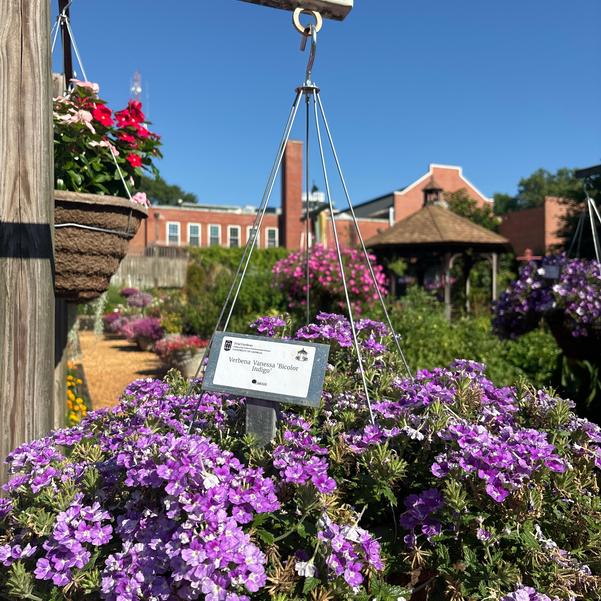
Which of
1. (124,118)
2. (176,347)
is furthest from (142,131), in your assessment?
(176,347)

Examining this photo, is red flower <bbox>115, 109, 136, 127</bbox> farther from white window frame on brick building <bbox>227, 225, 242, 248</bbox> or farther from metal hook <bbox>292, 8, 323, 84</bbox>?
white window frame on brick building <bbox>227, 225, 242, 248</bbox>

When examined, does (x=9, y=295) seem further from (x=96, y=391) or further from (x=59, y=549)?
(x=96, y=391)

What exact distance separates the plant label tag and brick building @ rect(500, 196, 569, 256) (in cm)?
2810

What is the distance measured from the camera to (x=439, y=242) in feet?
48.0

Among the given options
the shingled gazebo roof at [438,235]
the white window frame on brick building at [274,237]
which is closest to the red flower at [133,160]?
the shingled gazebo roof at [438,235]

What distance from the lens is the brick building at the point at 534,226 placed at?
27969 millimetres

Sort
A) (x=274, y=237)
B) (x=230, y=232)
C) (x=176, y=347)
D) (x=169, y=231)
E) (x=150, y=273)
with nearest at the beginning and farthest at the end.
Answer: (x=176, y=347) → (x=150, y=273) → (x=274, y=237) → (x=169, y=231) → (x=230, y=232)

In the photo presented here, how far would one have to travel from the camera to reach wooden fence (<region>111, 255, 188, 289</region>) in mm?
23000

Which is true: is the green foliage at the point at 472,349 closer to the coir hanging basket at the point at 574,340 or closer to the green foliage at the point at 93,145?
the coir hanging basket at the point at 574,340

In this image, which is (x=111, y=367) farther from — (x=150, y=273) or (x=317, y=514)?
(x=150, y=273)

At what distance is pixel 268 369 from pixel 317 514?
0.38 meters

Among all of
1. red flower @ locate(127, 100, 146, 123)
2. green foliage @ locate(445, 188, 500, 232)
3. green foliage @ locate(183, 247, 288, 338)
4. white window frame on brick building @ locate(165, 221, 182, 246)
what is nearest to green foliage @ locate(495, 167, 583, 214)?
green foliage @ locate(445, 188, 500, 232)

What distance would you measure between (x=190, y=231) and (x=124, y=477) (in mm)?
32790

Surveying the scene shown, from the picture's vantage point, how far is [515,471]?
1.17 m
